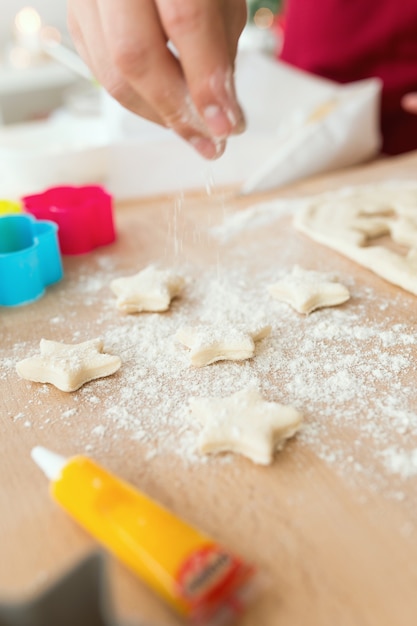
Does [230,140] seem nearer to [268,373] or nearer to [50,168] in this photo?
[50,168]

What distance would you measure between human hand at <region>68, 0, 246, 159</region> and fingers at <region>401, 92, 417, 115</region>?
3.64 ft

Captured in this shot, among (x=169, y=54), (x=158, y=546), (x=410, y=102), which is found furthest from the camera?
(x=410, y=102)

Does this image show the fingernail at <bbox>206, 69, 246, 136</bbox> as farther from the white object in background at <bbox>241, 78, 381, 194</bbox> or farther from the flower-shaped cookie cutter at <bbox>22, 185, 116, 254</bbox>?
the white object in background at <bbox>241, 78, 381, 194</bbox>

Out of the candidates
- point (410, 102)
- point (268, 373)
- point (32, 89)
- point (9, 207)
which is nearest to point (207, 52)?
point (268, 373)

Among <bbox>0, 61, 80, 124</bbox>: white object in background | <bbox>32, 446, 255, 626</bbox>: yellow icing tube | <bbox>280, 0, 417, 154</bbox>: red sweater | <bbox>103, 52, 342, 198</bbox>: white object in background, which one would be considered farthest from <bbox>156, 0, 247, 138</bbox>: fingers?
<bbox>0, 61, 80, 124</bbox>: white object in background

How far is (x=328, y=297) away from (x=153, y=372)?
0.30 m

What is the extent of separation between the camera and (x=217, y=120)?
73 cm

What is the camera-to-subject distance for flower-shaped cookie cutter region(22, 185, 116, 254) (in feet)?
3.69

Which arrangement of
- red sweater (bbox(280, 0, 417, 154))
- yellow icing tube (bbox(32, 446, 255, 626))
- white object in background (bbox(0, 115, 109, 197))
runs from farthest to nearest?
red sweater (bbox(280, 0, 417, 154)) < white object in background (bbox(0, 115, 109, 197)) < yellow icing tube (bbox(32, 446, 255, 626))

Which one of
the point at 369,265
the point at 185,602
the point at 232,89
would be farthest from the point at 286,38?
the point at 185,602

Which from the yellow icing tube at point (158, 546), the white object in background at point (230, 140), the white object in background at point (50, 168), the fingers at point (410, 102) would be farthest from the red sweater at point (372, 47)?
the yellow icing tube at point (158, 546)

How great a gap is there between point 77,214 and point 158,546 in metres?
0.75

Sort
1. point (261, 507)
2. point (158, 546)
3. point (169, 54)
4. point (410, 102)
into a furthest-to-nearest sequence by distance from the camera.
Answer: point (410, 102) → point (169, 54) → point (261, 507) → point (158, 546)

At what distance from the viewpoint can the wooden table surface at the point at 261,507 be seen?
499mm
